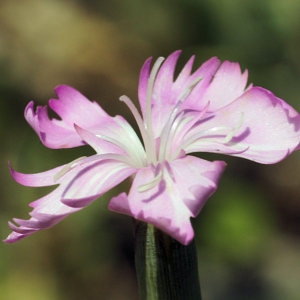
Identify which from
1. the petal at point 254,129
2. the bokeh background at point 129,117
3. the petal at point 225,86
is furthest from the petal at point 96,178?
the bokeh background at point 129,117

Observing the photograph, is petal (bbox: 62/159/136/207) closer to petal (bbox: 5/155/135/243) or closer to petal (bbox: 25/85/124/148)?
petal (bbox: 5/155/135/243)

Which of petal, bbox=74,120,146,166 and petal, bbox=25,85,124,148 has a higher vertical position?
petal, bbox=25,85,124,148

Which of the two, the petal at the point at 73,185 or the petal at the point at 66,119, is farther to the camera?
the petal at the point at 66,119

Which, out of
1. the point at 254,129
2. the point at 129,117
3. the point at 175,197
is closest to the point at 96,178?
the point at 175,197

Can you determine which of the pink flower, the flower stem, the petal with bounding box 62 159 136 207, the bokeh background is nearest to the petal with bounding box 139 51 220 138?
the pink flower

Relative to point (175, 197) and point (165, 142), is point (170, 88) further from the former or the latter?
point (175, 197)

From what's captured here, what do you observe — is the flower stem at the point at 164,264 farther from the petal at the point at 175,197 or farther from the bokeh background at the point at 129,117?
the bokeh background at the point at 129,117

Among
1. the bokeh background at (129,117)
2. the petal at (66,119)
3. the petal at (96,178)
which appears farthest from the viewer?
the bokeh background at (129,117)
